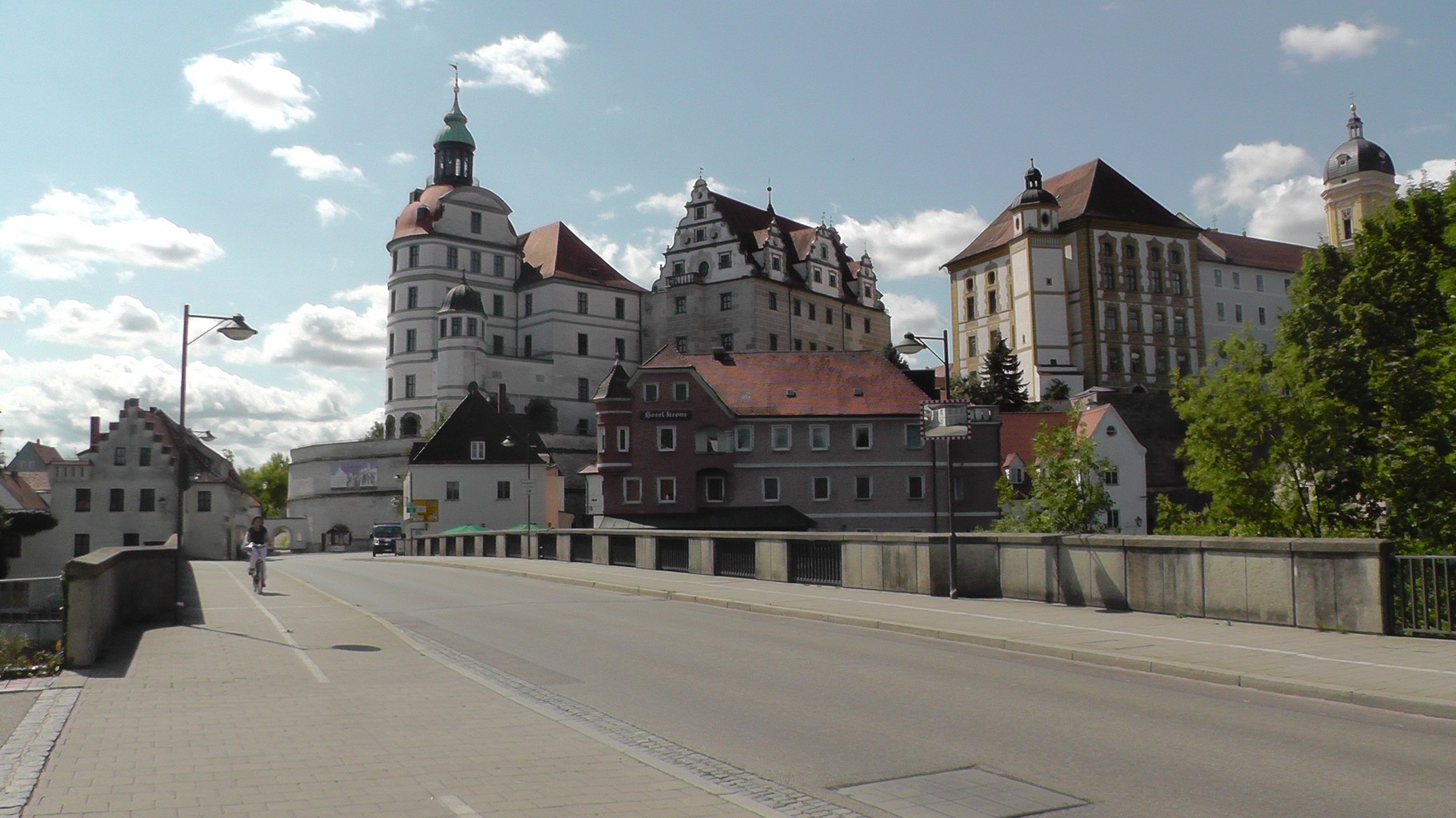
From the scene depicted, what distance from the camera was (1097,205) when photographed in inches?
4267

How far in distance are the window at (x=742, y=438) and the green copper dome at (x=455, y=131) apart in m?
62.7

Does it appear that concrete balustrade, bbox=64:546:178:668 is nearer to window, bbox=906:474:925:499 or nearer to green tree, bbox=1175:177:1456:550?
green tree, bbox=1175:177:1456:550

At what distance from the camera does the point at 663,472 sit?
6888cm

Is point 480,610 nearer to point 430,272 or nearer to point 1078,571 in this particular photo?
point 1078,571

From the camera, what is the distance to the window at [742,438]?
69.6 meters

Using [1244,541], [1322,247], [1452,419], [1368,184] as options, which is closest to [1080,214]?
[1368,184]

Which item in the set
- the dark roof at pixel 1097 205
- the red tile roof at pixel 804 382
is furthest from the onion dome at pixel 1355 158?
the red tile roof at pixel 804 382

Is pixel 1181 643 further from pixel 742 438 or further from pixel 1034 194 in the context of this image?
pixel 1034 194

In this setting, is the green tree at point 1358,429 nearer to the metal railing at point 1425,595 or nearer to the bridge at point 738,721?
the metal railing at point 1425,595

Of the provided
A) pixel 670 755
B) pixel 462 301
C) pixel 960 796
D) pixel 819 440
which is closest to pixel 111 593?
pixel 670 755

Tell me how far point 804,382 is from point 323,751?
214 ft

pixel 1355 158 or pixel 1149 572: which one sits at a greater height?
pixel 1355 158

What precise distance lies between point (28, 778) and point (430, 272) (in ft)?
345

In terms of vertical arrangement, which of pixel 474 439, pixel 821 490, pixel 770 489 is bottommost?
pixel 821 490
